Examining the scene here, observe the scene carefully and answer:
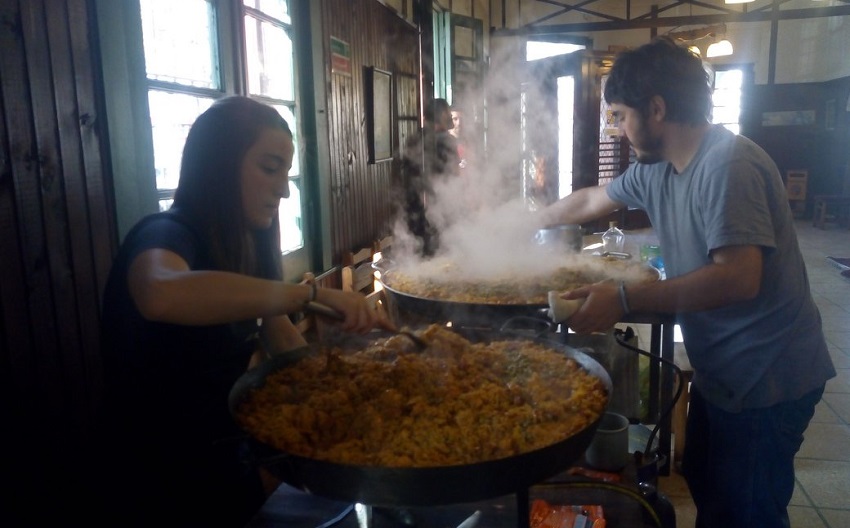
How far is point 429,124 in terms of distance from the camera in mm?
6598

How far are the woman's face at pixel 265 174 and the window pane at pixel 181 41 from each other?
99cm

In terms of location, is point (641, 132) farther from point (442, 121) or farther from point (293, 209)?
point (442, 121)

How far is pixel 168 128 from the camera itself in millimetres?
2512

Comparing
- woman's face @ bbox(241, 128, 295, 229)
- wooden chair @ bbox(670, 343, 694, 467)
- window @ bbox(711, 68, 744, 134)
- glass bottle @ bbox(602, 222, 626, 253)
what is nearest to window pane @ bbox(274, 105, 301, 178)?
woman's face @ bbox(241, 128, 295, 229)

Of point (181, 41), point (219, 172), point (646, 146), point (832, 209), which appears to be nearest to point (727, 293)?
point (646, 146)

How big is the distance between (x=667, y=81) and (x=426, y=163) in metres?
4.53

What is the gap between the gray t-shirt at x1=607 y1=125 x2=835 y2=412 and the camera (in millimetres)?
1910

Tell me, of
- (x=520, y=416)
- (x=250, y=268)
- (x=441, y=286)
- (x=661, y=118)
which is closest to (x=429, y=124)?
(x=441, y=286)

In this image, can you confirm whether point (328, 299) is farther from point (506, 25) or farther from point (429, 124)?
point (506, 25)

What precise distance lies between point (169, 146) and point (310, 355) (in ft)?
3.84

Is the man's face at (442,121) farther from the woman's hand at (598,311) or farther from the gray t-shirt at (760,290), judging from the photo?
the woman's hand at (598,311)

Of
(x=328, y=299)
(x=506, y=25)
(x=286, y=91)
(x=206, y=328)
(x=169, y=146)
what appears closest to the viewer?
(x=328, y=299)

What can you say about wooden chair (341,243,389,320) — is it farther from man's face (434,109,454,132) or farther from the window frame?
man's face (434,109,454,132)

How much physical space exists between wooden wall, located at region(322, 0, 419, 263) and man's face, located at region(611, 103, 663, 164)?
229cm
